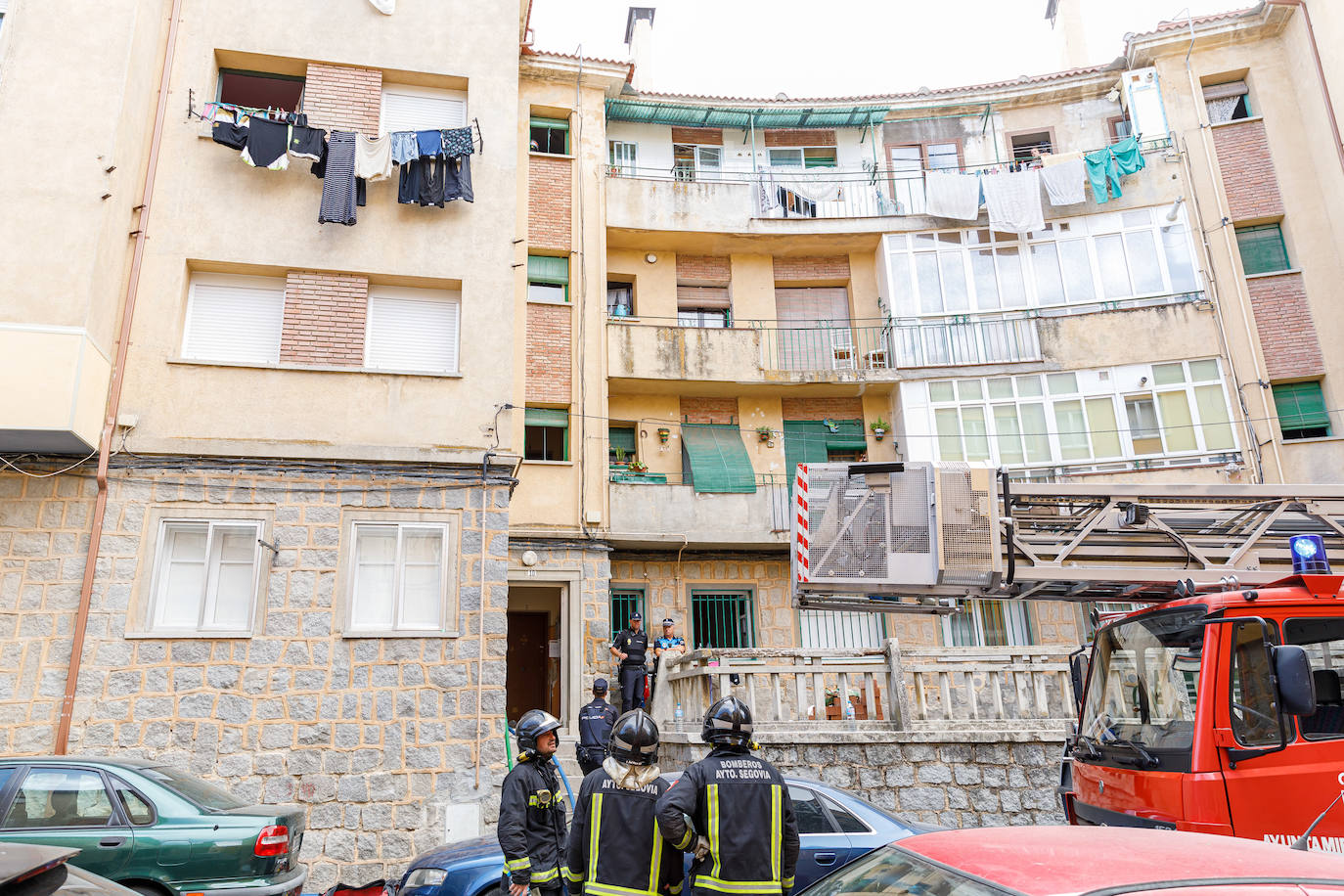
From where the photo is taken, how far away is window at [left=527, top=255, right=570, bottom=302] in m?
18.1

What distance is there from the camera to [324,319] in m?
11.6

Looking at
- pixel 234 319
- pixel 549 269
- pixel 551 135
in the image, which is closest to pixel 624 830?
pixel 234 319

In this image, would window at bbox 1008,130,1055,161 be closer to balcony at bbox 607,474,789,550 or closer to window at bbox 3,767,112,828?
balcony at bbox 607,474,789,550

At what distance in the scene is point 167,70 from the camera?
38.6ft

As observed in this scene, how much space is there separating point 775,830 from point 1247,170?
1981 centimetres

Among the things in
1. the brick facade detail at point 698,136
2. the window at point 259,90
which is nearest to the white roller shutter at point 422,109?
the window at point 259,90

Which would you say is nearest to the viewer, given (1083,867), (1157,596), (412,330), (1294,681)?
(1083,867)

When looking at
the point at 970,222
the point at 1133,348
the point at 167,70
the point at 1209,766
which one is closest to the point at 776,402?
the point at 970,222

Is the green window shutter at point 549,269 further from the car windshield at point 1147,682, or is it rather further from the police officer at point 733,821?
the police officer at point 733,821

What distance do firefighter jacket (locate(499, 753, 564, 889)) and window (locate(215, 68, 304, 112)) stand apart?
10.8 m

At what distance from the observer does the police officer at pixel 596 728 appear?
9.62 meters

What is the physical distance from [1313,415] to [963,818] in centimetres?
1279

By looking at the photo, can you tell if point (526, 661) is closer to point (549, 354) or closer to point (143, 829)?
point (549, 354)

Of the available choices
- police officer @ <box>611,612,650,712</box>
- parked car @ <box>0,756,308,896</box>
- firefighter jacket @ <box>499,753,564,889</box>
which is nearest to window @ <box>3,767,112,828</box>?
parked car @ <box>0,756,308,896</box>
